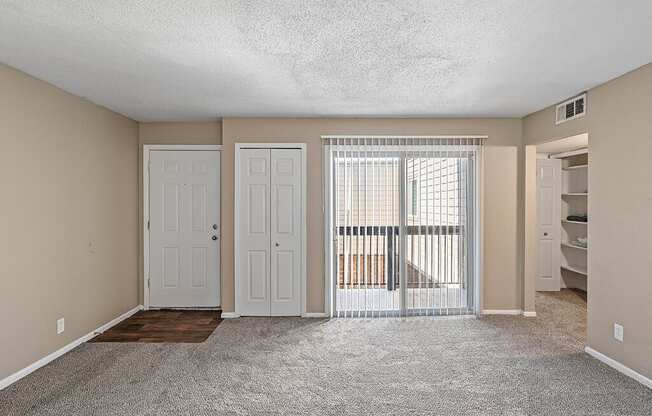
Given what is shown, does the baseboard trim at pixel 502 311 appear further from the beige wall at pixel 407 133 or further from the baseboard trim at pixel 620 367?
the baseboard trim at pixel 620 367

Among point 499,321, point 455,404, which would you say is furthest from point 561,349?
point 455,404

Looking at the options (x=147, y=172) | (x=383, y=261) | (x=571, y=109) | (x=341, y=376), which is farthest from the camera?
(x=147, y=172)

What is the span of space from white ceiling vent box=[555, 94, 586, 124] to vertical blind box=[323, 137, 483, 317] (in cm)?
91

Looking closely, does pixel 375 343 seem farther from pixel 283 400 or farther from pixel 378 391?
pixel 283 400

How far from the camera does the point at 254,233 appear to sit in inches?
184

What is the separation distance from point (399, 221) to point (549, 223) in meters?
3.00

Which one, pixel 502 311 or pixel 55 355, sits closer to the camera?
pixel 55 355

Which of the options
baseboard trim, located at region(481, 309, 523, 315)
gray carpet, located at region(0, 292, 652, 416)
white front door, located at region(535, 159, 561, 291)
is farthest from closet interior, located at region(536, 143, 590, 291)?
gray carpet, located at region(0, 292, 652, 416)

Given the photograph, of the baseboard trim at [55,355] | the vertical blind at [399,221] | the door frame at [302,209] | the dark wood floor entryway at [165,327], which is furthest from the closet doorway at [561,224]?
the baseboard trim at [55,355]

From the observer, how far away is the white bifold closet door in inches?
183

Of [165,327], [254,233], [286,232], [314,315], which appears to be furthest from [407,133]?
[165,327]

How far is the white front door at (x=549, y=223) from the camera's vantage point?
5.99 meters

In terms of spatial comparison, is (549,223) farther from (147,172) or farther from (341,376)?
(147,172)

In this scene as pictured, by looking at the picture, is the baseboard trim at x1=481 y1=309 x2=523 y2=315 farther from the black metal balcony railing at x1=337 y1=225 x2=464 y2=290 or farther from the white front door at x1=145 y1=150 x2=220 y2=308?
the white front door at x1=145 y1=150 x2=220 y2=308
